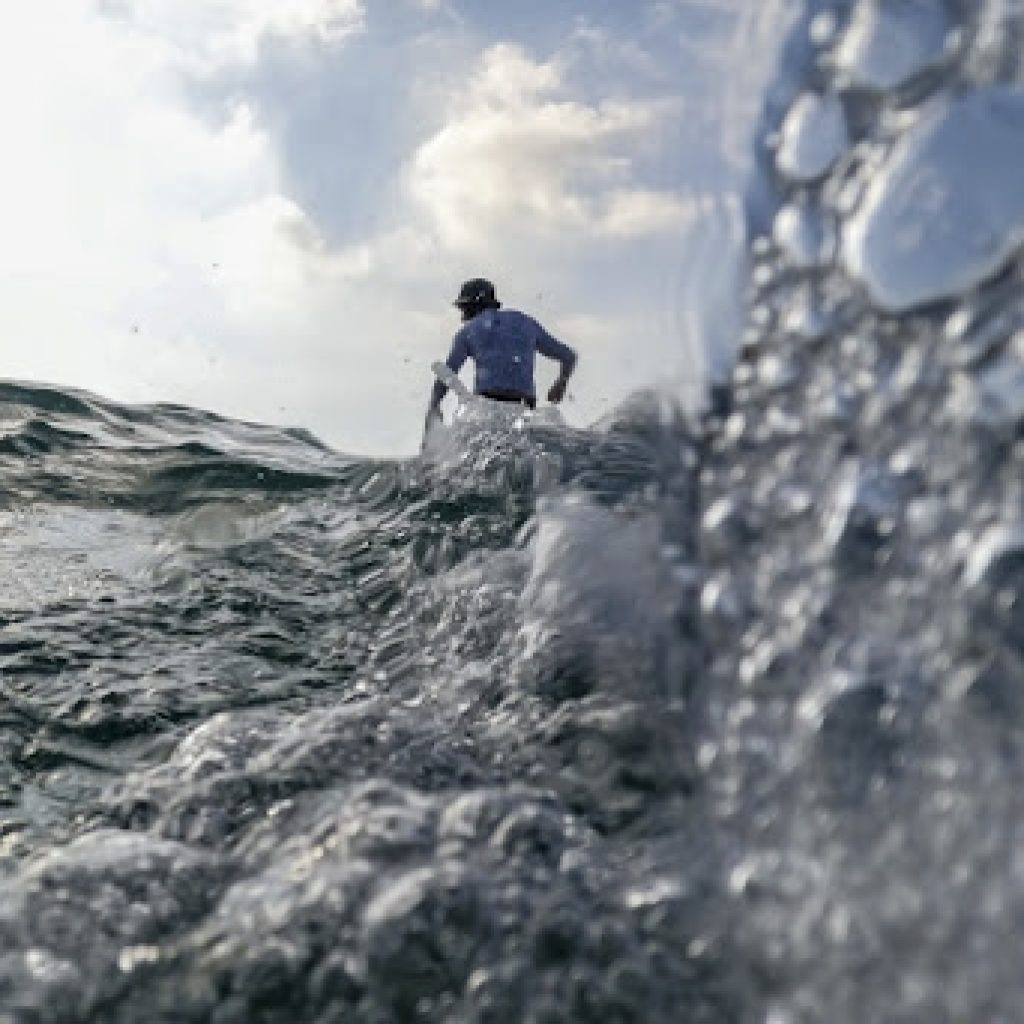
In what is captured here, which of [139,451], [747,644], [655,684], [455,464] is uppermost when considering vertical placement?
[139,451]

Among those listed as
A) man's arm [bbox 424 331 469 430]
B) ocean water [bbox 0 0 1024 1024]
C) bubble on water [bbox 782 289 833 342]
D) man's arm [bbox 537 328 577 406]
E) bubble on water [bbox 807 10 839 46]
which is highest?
man's arm [bbox 537 328 577 406]

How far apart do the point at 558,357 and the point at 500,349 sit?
1.99 ft

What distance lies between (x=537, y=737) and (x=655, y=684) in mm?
392

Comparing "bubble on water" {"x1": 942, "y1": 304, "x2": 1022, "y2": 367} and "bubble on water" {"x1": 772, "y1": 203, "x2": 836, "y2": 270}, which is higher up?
"bubble on water" {"x1": 772, "y1": 203, "x2": 836, "y2": 270}

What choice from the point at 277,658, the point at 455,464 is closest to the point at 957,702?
the point at 277,658

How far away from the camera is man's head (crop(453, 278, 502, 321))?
9.00 metres

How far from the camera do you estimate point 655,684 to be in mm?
4035

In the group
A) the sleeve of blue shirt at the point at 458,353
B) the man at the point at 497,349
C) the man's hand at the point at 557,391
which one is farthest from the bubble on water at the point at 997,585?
the man's hand at the point at 557,391

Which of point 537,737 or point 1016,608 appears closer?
point 1016,608

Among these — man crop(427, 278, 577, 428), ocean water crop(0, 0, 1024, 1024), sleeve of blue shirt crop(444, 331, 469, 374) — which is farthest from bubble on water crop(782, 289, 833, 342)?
sleeve of blue shirt crop(444, 331, 469, 374)

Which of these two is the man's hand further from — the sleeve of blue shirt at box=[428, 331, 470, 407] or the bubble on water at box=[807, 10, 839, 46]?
the bubble on water at box=[807, 10, 839, 46]

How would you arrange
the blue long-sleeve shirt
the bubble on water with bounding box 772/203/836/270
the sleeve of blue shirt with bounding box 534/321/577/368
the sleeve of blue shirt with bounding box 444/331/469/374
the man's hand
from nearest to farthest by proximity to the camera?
1. the bubble on water with bounding box 772/203/836/270
2. the blue long-sleeve shirt
3. the sleeve of blue shirt with bounding box 444/331/469/374
4. the sleeve of blue shirt with bounding box 534/321/577/368
5. the man's hand

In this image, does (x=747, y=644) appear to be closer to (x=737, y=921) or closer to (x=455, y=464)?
(x=737, y=921)

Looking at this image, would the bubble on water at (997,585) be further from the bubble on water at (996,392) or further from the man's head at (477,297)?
the man's head at (477,297)
